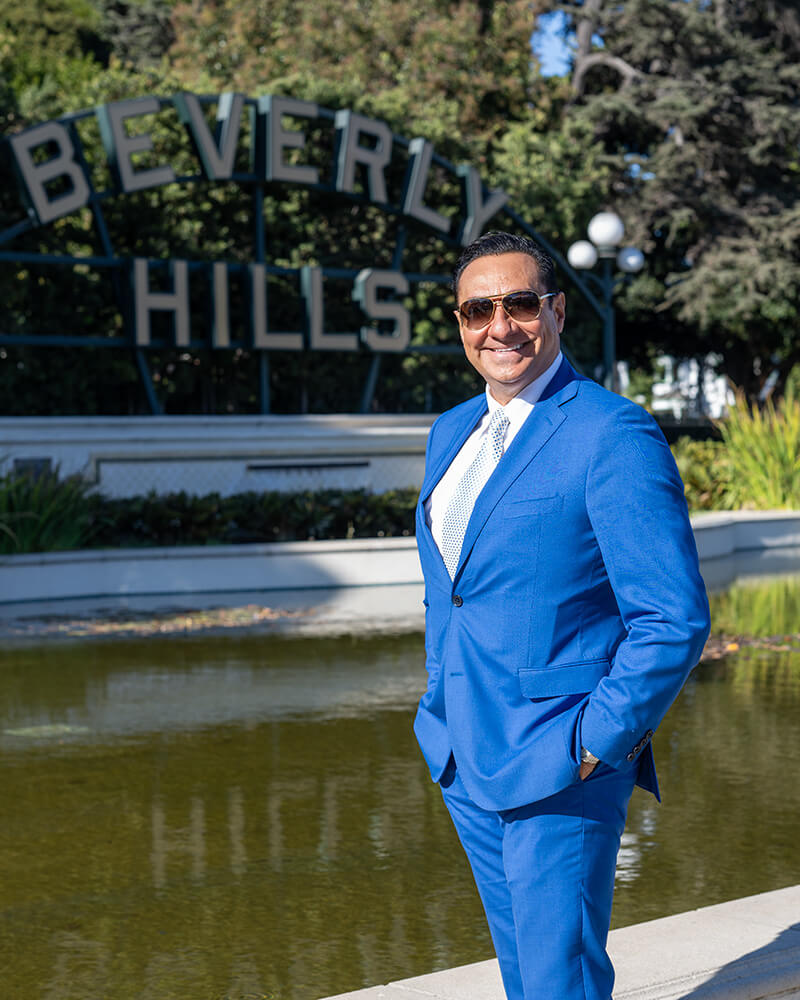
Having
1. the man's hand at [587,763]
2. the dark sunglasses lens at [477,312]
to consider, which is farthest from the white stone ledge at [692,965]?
the dark sunglasses lens at [477,312]

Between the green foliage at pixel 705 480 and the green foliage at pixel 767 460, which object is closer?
the green foliage at pixel 767 460

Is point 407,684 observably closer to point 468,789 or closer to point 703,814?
point 703,814

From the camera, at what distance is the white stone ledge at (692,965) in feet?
12.0

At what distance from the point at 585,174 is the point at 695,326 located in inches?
293

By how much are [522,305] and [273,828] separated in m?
3.88

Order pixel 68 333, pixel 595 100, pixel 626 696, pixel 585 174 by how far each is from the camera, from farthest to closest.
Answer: pixel 595 100
pixel 585 174
pixel 68 333
pixel 626 696

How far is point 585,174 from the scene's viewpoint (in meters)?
30.7

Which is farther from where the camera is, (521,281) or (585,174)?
(585,174)

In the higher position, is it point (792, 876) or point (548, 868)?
point (548, 868)

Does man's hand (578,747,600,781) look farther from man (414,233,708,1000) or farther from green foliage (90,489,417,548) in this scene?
green foliage (90,489,417,548)

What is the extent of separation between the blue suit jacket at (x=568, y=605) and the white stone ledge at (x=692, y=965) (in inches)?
42.8

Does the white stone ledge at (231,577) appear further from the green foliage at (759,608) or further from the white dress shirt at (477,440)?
the white dress shirt at (477,440)

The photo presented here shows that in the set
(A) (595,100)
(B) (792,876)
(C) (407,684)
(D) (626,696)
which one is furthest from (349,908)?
(A) (595,100)

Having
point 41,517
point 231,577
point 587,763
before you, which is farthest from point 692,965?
point 41,517
